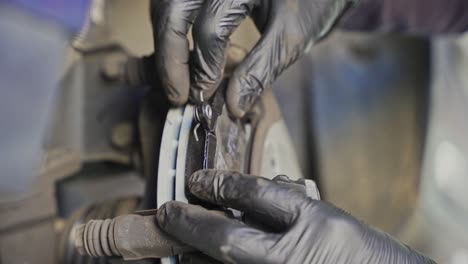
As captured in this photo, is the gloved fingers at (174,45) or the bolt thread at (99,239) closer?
the bolt thread at (99,239)

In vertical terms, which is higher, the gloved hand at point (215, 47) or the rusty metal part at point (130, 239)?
the gloved hand at point (215, 47)

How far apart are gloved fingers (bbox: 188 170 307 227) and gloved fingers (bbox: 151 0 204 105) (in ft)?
0.66

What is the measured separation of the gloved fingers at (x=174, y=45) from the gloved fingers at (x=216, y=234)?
0.72 feet

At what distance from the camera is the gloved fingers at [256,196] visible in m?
0.52

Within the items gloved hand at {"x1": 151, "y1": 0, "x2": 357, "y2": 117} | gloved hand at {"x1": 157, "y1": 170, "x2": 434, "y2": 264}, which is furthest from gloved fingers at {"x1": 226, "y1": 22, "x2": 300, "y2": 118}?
gloved hand at {"x1": 157, "y1": 170, "x2": 434, "y2": 264}

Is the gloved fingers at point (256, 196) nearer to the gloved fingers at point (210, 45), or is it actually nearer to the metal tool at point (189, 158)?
the metal tool at point (189, 158)

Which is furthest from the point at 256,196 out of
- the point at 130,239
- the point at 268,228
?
the point at 130,239

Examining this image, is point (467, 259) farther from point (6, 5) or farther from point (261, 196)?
point (6, 5)

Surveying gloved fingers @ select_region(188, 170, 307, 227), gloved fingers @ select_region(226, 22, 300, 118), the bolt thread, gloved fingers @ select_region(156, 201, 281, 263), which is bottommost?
the bolt thread

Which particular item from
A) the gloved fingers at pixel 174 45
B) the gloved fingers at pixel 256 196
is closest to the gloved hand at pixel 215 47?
the gloved fingers at pixel 174 45

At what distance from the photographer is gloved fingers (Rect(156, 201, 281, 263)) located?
19.5 inches

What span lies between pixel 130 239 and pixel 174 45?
12.6 inches

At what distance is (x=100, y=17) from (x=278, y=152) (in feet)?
1.98

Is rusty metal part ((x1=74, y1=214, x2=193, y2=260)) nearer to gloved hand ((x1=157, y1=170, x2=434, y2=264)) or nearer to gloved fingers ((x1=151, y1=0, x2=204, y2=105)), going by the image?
gloved hand ((x1=157, y1=170, x2=434, y2=264))
